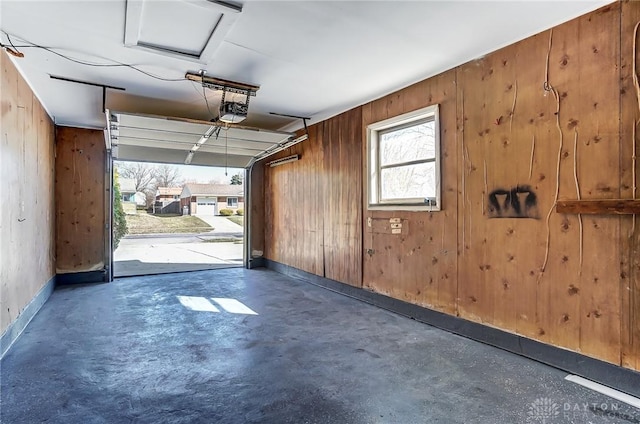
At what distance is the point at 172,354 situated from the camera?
2.93m

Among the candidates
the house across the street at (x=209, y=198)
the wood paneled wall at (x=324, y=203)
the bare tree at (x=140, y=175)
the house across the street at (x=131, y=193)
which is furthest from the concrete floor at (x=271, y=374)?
the house across the street at (x=209, y=198)

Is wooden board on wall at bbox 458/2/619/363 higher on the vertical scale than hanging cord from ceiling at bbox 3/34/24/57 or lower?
lower

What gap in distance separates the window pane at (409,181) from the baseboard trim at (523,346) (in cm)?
129

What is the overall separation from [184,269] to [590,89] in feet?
23.2

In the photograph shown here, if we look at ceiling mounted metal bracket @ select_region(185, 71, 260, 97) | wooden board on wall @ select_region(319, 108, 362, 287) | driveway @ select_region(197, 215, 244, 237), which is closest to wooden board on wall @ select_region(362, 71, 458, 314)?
wooden board on wall @ select_region(319, 108, 362, 287)

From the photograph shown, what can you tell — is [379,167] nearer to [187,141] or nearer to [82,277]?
[187,141]

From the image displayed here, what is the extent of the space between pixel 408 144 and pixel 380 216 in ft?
3.17

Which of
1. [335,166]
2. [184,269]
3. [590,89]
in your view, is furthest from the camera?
[184,269]

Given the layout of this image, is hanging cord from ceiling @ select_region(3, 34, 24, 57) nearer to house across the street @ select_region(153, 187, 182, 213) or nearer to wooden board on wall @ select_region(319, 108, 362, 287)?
wooden board on wall @ select_region(319, 108, 362, 287)

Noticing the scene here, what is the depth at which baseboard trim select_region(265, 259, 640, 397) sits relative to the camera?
2312mm

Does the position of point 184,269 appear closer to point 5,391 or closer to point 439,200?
point 5,391

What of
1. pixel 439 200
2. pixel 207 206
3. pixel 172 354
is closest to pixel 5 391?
pixel 172 354

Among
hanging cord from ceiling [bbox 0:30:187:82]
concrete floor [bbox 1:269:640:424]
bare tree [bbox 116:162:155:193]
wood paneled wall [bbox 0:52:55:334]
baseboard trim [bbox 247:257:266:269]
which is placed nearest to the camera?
concrete floor [bbox 1:269:640:424]

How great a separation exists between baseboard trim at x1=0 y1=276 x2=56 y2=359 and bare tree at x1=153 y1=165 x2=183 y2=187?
56.1ft
